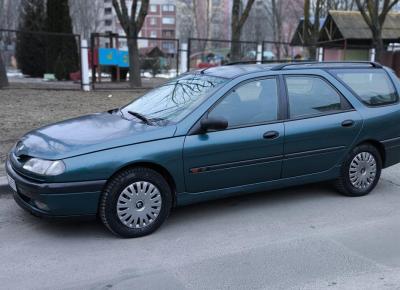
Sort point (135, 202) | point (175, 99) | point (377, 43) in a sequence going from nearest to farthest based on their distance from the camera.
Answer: point (135, 202) < point (175, 99) < point (377, 43)

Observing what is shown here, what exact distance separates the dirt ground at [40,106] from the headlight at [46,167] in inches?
79.3

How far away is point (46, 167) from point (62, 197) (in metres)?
0.29

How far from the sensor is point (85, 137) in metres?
4.34

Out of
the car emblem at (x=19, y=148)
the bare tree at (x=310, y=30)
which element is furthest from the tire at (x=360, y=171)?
the bare tree at (x=310, y=30)

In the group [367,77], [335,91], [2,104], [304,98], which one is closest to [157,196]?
[304,98]

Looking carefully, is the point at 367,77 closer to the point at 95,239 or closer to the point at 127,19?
the point at 95,239

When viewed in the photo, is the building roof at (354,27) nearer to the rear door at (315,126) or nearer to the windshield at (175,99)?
the rear door at (315,126)

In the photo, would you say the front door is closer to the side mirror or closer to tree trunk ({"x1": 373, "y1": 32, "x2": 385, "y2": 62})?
the side mirror

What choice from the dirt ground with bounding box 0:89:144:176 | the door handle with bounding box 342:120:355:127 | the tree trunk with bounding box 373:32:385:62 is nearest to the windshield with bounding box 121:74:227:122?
the door handle with bounding box 342:120:355:127

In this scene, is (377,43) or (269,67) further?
(377,43)

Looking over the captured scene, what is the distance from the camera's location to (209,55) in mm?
47875

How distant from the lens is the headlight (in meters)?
3.98

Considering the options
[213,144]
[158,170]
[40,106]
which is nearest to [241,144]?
[213,144]

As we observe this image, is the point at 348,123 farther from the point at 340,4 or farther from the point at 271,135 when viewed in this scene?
the point at 340,4
